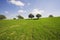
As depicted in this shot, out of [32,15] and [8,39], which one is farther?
[32,15]

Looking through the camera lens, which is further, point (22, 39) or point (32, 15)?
point (32, 15)

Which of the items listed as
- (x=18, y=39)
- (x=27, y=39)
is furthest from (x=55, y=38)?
(x=18, y=39)

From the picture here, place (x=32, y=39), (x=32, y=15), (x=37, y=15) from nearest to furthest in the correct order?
(x=32, y=39)
(x=37, y=15)
(x=32, y=15)

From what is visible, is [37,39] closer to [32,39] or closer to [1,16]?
[32,39]

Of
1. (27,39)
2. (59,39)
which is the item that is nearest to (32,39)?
(27,39)

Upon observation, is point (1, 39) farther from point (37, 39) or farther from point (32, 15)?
point (32, 15)

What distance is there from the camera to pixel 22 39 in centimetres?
3094

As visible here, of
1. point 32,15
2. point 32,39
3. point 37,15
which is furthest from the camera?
point 32,15

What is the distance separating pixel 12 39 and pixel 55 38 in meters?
12.8

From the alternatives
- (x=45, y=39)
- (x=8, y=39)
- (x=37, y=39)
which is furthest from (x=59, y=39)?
(x=8, y=39)

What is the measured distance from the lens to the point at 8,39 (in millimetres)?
31578

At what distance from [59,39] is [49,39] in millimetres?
2927

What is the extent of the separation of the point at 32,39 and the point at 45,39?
3783 mm

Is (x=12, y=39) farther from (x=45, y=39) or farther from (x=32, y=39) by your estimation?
(x=45, y=39)
